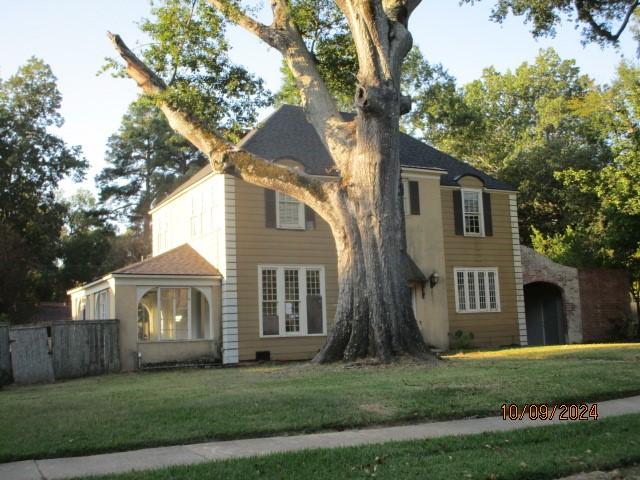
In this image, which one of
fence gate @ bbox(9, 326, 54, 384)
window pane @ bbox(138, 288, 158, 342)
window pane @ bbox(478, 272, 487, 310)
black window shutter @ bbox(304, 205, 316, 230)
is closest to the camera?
fence gate @ bbox(9, 326, 54, 384)

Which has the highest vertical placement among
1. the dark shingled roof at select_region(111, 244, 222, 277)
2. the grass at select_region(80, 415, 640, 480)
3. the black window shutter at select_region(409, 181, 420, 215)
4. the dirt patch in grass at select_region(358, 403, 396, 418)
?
the black window shutter at select_region(409, 181, 420, 215)

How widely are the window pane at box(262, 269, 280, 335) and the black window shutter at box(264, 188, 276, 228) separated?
1.43 metres

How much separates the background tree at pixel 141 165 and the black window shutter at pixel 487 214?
28.1m

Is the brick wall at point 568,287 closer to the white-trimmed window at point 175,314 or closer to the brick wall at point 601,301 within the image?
the brick wall at point 601,301

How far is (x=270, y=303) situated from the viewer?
20.8 meters

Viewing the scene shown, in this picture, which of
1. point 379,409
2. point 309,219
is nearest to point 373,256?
point 379,409

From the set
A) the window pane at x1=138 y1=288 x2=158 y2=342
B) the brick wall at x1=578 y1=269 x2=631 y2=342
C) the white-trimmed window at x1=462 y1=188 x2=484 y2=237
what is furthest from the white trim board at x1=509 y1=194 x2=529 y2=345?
the window pane at x1=138 y1=288 x2=158 y2=342

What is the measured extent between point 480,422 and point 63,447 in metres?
4.53

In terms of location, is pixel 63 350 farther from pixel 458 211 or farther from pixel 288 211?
pixel 458 211

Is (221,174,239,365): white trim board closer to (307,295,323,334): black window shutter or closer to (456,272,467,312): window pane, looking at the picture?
(307,295,323,334): black window shutter

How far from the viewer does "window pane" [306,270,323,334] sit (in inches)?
837

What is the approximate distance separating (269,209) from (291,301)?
2.89 meters

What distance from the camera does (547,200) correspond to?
38469 mm
